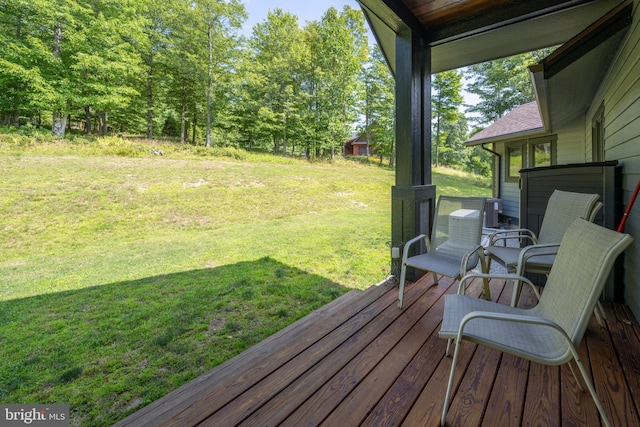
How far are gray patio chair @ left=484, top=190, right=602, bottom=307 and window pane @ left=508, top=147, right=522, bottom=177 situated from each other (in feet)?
20.3

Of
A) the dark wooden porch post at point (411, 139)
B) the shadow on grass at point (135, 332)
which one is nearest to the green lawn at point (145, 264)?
the shadow on grass at point (135, 332)

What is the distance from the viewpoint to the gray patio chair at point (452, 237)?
2.52 m

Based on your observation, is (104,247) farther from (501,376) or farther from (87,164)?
(501,376)

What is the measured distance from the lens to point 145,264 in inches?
181

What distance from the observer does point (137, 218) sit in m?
6.91

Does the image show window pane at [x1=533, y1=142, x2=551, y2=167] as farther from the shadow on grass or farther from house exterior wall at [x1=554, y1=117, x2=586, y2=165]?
the shadow on grass

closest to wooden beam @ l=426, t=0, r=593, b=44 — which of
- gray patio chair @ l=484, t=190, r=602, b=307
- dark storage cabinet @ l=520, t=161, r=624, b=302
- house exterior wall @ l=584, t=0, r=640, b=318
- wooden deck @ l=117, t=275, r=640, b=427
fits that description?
house exterior wall @ l=584, t=0, r=640, b=318

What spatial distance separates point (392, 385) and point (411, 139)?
2.29 metres

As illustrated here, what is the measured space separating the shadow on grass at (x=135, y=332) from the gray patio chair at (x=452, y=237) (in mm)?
1309

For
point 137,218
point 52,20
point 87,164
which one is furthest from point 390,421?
point 87,164

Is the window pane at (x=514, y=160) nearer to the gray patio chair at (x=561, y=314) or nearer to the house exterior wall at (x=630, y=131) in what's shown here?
the house exterior wall at (x=630, y=131)

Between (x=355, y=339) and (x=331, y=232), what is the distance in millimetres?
4586

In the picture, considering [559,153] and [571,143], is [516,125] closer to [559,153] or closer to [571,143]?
[559,153]

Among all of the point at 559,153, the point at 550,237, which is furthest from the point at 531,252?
the point at 559,153
